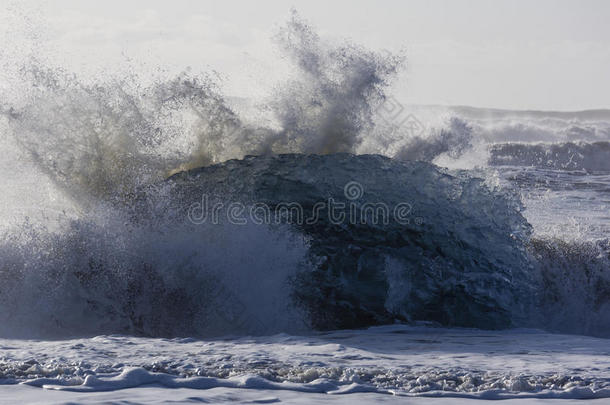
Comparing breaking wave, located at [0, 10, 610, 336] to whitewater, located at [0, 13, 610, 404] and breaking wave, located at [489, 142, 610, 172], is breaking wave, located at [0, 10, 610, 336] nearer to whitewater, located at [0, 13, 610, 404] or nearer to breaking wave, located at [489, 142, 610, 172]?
whitewater, located at [0, 13, 610, 404]

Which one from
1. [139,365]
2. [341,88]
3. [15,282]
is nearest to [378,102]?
[341,88]

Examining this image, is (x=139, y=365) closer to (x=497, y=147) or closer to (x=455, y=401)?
(x=455, y=401)

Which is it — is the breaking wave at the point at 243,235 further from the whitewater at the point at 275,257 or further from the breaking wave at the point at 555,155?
the breaking wave at the point at 555,155

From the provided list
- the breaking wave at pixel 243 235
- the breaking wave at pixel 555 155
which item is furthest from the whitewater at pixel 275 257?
the breaking wave at pixel 555 155

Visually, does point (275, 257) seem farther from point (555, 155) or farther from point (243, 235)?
point (555, 155)

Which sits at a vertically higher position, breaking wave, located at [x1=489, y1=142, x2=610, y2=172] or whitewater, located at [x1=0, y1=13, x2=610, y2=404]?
breaking wave, located at [x1=489, y1=142, x2=610, y2=172]

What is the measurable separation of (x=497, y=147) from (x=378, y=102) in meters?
14.2

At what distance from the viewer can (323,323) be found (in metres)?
5.46

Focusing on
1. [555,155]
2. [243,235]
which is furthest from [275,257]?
[555,155]

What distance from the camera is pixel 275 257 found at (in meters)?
5.82

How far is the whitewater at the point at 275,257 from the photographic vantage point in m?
4.01

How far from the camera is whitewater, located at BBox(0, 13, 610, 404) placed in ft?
13.2

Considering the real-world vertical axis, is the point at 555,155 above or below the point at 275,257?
above

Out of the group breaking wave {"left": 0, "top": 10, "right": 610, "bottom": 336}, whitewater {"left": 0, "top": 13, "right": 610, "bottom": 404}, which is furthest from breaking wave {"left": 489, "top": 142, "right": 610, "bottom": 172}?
breaking wave {"left": 0, "top": 10, "right": 610, "bottom": 336}
